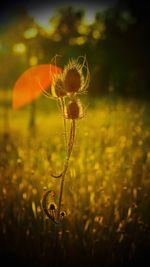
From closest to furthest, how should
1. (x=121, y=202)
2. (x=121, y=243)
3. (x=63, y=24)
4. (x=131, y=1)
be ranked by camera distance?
1. (x=121, y=243)
2. (x=121, y=202)
3. (x=63, y=24)
4. (x=131, y=1)

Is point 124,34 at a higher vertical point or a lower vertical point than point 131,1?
lower

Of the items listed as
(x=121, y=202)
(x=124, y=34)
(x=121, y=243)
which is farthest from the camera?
(x=124, y=34)

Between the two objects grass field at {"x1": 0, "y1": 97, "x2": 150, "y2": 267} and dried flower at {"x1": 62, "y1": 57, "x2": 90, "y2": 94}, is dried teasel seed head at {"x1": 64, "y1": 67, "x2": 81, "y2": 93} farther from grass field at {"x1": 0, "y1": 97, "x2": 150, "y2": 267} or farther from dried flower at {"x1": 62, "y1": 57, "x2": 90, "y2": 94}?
grass field at {"x1": 0, "y1": 97, "x2": 150, "y2": 267}

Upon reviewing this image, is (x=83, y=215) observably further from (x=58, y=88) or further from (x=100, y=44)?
(x=100, y=44)

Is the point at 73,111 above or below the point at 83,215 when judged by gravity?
above

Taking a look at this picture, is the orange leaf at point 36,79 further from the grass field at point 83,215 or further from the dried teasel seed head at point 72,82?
the grass field at point 83,215

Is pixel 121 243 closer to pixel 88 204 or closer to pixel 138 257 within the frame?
pixel 138 257

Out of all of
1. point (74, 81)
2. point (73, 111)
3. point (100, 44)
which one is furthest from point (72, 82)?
point (100, 44)

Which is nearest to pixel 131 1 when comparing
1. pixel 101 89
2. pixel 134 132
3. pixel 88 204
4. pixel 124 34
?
pixel 124 34

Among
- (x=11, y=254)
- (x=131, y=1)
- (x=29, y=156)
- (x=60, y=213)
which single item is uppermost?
(x=131, y=1)
